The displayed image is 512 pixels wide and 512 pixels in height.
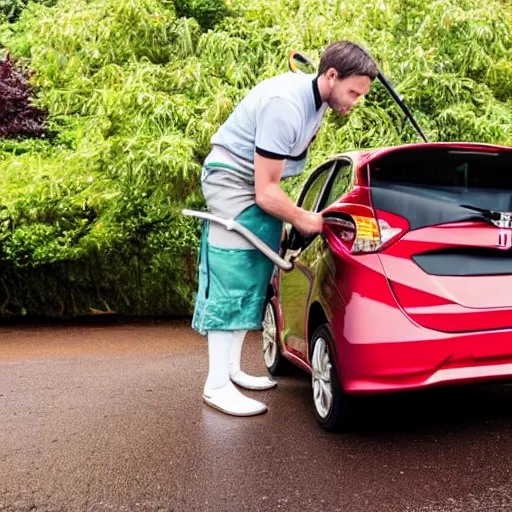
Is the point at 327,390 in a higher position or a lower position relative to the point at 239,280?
lower

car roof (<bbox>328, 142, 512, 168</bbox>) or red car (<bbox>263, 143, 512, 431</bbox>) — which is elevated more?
car roof (<bbox>328, 142, 512, 168</bbox>)

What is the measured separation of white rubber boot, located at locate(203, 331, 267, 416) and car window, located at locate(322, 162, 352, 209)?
0.97 m

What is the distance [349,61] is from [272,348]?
2503 mm

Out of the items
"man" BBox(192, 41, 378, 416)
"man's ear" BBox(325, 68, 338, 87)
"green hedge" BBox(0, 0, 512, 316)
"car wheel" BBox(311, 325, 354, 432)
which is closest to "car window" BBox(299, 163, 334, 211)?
"man" BBox(192, 41, 378, 416)

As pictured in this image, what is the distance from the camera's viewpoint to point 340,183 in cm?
467

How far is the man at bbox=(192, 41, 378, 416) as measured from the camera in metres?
4.32

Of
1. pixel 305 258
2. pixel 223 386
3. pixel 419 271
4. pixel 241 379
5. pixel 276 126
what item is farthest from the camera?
pixel 241 379

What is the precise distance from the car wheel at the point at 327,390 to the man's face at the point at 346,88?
116 centimetres

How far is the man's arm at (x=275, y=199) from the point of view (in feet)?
14.2

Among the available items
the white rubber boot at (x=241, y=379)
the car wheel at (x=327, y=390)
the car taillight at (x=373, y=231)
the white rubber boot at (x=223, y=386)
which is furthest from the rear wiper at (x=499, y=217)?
the white rubber boot at (x=241, y=379)

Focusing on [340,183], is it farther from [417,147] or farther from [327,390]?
[327,390]

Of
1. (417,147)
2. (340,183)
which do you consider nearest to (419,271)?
(417,147)

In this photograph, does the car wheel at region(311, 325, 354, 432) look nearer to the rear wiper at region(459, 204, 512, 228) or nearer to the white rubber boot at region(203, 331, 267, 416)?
the white rubber boot at region(203, 331, 267, 416)

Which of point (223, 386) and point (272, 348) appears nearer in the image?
point (223, 386)
